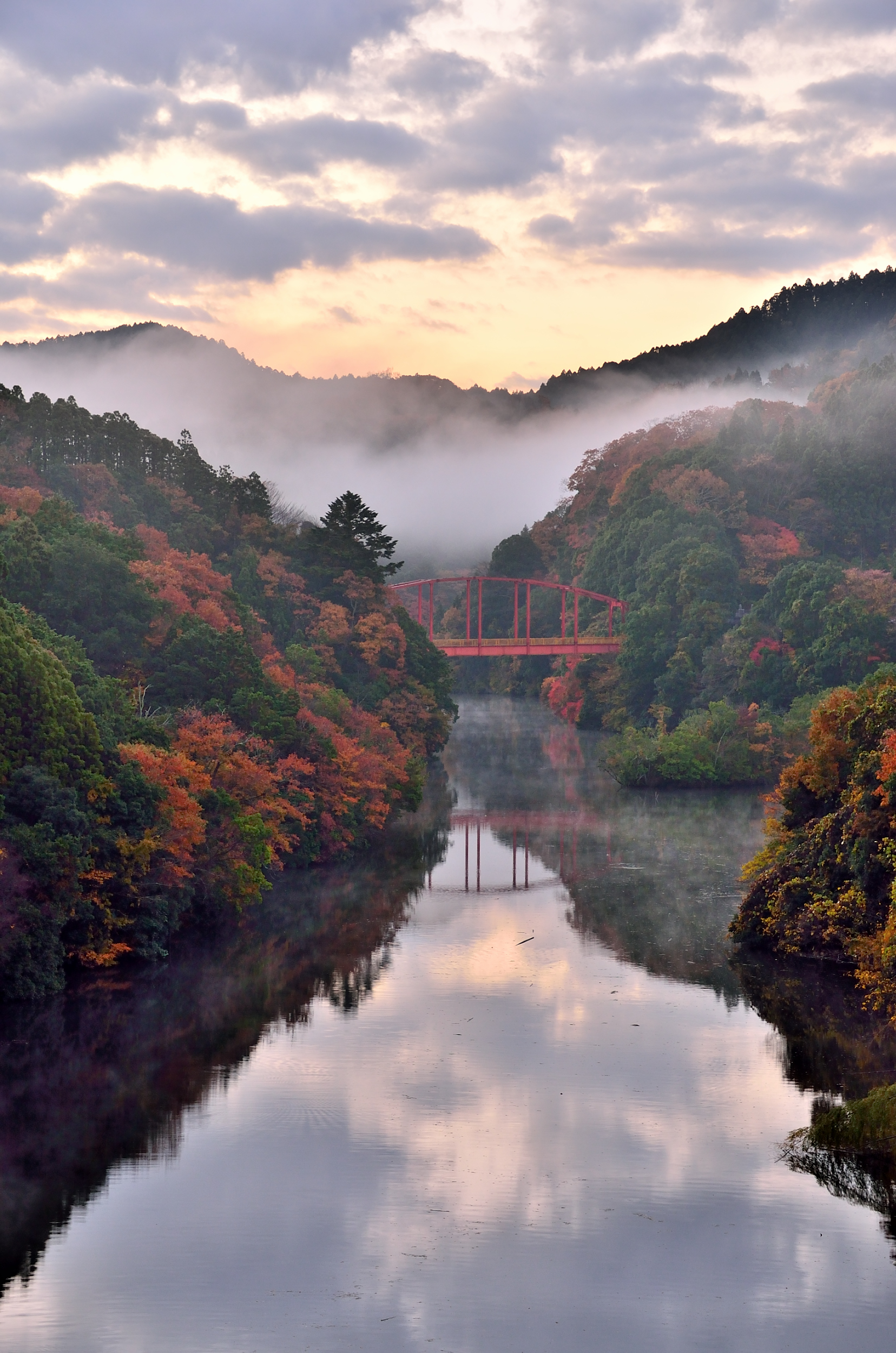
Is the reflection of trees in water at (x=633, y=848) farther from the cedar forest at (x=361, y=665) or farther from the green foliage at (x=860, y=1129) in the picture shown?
the green foliage at (x=860, y=1129)

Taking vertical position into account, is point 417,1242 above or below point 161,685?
below

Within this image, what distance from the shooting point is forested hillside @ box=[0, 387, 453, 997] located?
28656 millimetres

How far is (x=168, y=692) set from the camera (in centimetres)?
4006

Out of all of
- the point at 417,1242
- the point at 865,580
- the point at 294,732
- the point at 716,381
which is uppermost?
the point at 716,381

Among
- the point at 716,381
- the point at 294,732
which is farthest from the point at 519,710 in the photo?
the point at 294,732

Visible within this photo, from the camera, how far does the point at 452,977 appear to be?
3061 centimetres

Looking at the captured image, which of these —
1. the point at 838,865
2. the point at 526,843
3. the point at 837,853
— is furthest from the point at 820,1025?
the point at 526,843

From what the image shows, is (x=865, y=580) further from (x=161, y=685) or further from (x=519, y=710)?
(x=161, y=685)

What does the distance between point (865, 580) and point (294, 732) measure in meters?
39.2

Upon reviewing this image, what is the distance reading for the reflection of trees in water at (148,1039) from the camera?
66.0 ft

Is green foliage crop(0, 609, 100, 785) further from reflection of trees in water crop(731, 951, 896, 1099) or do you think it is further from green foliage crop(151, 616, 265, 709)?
reflection of trees in water crop(731, 951, 896, 1099)

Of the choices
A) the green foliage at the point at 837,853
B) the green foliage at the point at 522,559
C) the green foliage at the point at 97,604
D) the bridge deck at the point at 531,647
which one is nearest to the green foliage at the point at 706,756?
the bridge deck at the point at 531,647

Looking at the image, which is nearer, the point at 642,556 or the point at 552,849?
the point at 552,849

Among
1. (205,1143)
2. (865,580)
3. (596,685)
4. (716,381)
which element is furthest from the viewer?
(716,381)
